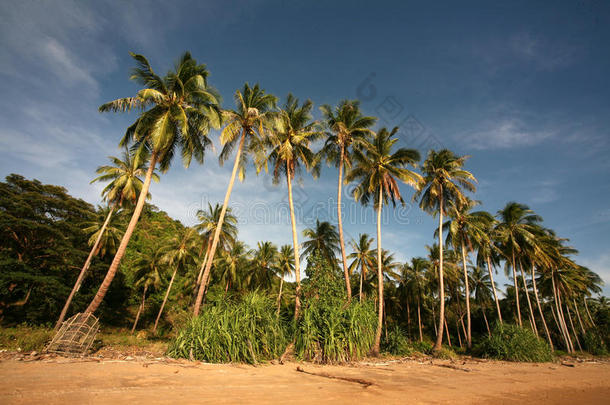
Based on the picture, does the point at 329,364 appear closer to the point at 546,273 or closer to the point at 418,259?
the point at 418,259

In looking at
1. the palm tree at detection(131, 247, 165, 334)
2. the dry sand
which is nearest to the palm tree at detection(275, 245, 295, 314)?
the palm tree at detection(131, 247, 165, 334)

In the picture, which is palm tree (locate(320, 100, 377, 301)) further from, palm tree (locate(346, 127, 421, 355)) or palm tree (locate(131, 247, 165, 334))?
palm tree (locate(131, 247, 165, 334))

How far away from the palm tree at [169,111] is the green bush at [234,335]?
627cm

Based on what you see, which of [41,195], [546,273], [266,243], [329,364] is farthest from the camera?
[266,243]

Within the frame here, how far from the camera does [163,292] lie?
33719 millimetres

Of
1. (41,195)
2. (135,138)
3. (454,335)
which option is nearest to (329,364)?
(135,138)

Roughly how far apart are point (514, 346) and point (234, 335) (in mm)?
17493

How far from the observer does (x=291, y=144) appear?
54.9 feet

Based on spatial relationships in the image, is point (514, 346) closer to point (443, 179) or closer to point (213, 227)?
point (443, 179)

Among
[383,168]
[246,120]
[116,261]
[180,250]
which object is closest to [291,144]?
[246,120]

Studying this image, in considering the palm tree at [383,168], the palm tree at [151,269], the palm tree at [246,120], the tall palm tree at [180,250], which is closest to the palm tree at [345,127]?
the palm tree at [383,168]

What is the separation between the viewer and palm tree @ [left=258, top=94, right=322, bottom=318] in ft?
52.0

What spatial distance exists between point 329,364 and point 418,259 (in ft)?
92.5

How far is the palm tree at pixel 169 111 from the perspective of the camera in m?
12.7
